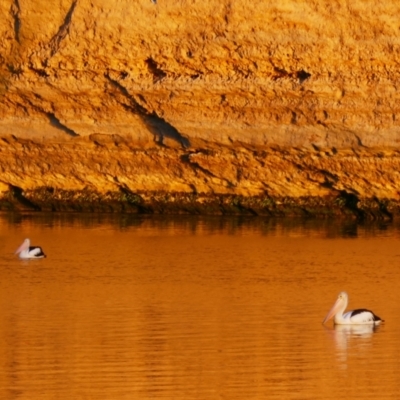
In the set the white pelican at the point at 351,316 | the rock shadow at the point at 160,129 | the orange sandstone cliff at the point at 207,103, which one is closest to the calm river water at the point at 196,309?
the white pelican at the point at 351,316

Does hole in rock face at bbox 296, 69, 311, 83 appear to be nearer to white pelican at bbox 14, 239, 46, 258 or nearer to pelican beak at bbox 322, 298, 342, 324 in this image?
white pelican at bbox 14, 239, 46, 258

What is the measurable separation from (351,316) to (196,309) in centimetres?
179

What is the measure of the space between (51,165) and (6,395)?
13854 mm

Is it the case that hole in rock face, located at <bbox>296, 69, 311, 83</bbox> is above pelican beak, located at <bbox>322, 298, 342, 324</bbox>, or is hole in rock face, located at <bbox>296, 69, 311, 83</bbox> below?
above

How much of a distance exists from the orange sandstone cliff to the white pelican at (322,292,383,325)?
799 cm

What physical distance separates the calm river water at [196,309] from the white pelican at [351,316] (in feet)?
0.32

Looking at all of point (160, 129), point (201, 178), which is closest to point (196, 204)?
point (201, 178)

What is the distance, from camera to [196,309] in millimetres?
17703

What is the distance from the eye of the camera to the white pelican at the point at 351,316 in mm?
16688

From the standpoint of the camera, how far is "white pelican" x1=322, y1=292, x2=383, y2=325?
16.7 meters

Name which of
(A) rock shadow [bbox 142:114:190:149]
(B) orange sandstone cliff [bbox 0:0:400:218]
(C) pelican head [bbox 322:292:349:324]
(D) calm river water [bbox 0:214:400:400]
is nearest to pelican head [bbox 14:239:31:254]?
(D) calm river water [bbox 0:214:400:400]

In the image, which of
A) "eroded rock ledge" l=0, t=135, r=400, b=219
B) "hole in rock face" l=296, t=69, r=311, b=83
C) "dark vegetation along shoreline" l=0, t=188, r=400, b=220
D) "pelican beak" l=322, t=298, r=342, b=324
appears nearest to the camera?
"pelican beak" l=322, t=298, r=342, b=324

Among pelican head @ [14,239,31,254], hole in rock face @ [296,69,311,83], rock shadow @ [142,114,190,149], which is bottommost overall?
pelican head @ [14,239,31,254]

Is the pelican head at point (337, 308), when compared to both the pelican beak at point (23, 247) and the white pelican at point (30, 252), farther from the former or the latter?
the pelican beak at point (23, 247)
